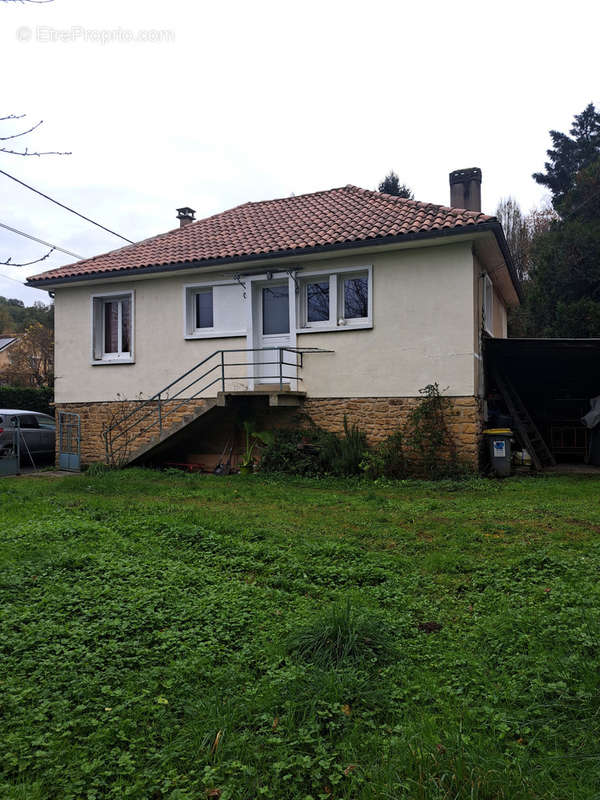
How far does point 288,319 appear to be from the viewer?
510 inches

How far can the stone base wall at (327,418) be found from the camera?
36.6ft

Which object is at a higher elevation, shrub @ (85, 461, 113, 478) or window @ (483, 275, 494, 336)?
window @ (483, 275, 494, 336)

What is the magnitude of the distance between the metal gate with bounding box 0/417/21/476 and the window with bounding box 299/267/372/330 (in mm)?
7235

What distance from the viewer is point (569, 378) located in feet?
48.4

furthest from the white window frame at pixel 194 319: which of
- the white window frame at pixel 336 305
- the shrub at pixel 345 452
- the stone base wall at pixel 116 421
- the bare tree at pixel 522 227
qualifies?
the bare tree at pixel 522 227

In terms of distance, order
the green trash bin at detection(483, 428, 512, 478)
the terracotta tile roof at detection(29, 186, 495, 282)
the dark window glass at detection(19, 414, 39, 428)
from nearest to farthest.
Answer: the green trash bin at detection(483, 428, 512, 478)
the terracotta tile roof at detection(29, 186, 495, 282)
the dark window glass at detection(19, 414, 39, 428)

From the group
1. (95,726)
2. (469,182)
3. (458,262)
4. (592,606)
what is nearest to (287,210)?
(469,182)

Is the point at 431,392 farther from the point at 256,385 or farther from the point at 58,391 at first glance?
the point at 58,391

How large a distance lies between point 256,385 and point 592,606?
381 inches

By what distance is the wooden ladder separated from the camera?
484 inches

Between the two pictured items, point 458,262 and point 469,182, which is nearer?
point 458,262

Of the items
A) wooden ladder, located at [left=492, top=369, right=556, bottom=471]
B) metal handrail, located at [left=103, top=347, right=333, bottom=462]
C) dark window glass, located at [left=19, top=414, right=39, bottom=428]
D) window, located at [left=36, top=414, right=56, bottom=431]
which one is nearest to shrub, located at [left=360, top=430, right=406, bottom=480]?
metal handrail, located at [left=103, top=347, right=333, bottom=462]

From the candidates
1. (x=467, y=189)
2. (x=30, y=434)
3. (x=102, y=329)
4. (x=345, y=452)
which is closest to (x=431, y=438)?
(x=345, y=452)

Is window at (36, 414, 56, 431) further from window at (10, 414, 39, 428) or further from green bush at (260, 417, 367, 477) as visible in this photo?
green bush at (260, 417, 367, 477)
